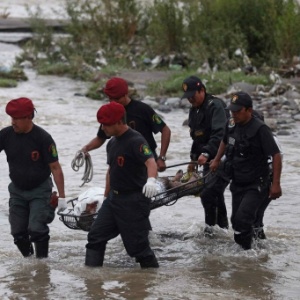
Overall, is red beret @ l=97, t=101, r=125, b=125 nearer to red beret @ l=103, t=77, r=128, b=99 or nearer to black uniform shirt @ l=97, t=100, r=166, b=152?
red beret @ l=103, t=77, r=128, b=99

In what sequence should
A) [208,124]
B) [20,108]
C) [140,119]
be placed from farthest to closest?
[208,124] → [140,119] → [20,108]

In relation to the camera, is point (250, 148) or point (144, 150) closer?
point (144, 150)

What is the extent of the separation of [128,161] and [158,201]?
77 cm

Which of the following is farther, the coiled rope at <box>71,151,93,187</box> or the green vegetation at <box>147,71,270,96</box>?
the green vegetation at <box>147,71,270,96</box>

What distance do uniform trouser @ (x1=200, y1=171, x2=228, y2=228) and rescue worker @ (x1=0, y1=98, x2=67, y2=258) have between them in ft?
5.04

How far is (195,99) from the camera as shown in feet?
29.0

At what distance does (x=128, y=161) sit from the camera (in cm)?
743

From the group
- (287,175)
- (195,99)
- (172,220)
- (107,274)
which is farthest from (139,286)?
(287,175)

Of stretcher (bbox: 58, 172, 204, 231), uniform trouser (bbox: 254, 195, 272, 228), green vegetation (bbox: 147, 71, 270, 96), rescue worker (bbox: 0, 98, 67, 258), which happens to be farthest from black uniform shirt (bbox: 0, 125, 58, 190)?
green vegetation (bbox: 147, 71, 270, 96)

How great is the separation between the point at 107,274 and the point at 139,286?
0.42 m

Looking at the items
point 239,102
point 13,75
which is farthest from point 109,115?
point 13,75

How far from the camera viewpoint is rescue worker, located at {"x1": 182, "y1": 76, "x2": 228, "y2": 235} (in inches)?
343

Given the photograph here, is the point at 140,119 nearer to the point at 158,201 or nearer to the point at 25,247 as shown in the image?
the point at 158,201

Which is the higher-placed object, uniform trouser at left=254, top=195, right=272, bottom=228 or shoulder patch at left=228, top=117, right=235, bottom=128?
shoulder patch at left=228, top=117, right=235, bottom=128
